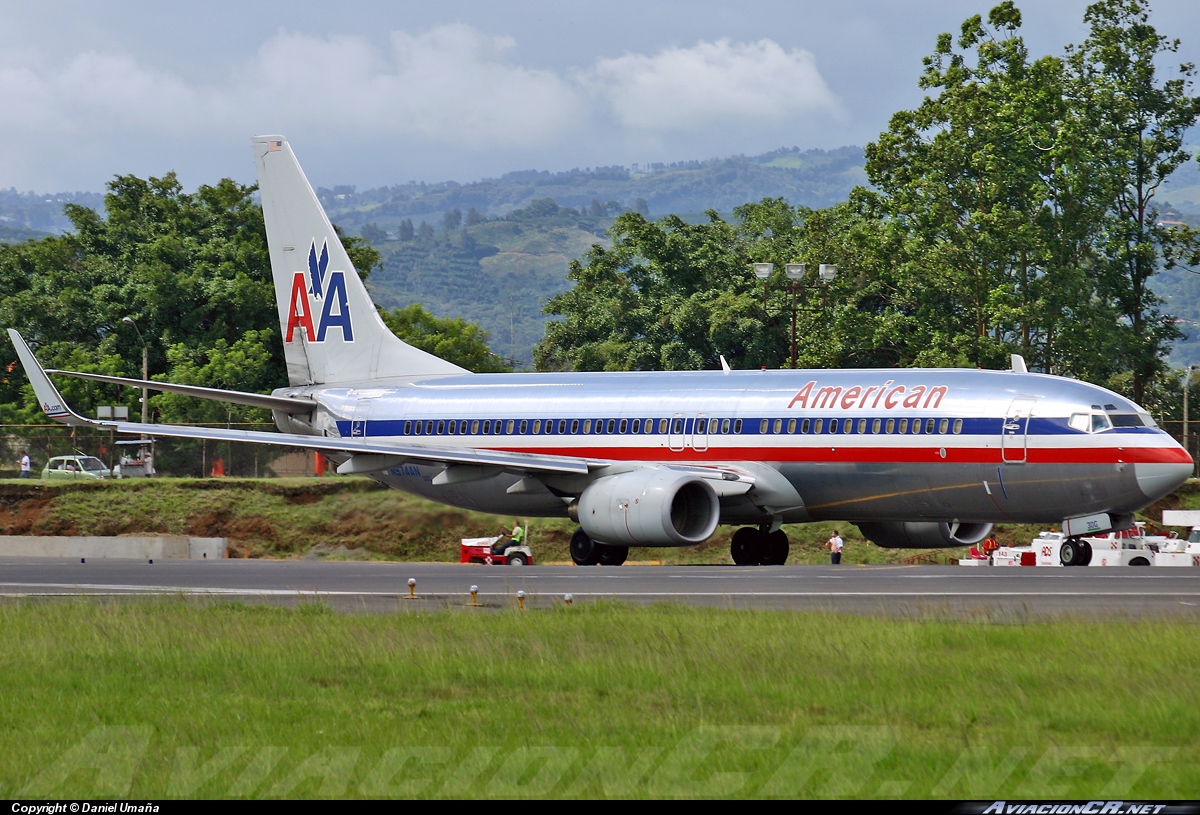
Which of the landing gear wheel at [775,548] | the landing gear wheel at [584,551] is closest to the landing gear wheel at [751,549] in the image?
the landing gear wheel at [775,548]

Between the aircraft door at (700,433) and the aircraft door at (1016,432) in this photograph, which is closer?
the aircraft door at (1016,432)

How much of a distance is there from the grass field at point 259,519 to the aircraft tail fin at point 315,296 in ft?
13.4

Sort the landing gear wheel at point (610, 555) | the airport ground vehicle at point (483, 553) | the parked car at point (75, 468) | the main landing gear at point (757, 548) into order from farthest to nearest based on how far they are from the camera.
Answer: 1. the parked car at point (75, 468)
2. the airport ground vehicle at point (483, 553)
3. the landing gear wheel at point (610, 555)
4. the main landing gear at point (757, 548)

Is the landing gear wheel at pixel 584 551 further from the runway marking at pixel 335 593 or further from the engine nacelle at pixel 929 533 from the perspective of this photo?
the runway marking at pixel 335 593

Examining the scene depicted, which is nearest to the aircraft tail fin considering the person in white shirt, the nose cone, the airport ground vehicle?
the airport ground vehicle

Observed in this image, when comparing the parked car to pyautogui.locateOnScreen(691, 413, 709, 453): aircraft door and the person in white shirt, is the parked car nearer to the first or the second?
the person in white shirt

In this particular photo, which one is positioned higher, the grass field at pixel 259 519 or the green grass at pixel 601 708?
the green grass at pixel 601 708

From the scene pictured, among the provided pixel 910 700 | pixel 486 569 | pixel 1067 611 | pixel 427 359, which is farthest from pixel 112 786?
pixel 427 359

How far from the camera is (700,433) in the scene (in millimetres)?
33062

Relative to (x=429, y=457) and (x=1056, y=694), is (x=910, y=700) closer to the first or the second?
(x=1056, y=694)

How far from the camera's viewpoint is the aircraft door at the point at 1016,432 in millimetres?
28969

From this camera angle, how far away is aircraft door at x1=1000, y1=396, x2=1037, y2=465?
28969mm

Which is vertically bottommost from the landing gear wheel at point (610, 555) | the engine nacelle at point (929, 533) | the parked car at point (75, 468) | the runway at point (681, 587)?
the parked car at point (75, 468)

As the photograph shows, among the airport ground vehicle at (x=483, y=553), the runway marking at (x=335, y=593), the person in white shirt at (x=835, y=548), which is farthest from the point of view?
the person in white shirt at (x=835, y=548)
